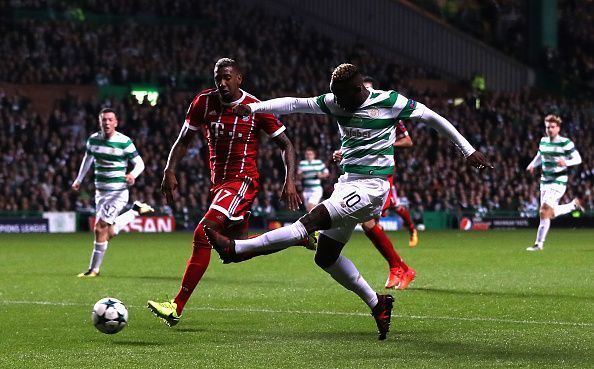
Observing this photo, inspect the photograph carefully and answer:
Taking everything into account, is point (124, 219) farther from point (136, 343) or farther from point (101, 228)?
point (136, 343)

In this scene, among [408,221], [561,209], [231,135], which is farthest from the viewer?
[561,209]

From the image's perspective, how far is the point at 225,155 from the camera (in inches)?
432

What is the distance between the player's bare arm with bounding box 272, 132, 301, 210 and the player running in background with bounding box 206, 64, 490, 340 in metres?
0.52

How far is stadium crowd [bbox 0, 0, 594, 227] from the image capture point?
3353 cm

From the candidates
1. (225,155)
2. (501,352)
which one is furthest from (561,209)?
(501,352)

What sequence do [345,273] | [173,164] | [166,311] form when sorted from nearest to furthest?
[345,273] → [166,311] → [173,164]

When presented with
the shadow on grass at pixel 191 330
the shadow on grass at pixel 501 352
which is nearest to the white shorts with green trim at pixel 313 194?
the shadow on grass at pixel 191 330

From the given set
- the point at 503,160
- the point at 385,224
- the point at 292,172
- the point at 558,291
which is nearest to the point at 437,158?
the point at 503,160

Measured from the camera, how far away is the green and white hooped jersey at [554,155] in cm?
2081

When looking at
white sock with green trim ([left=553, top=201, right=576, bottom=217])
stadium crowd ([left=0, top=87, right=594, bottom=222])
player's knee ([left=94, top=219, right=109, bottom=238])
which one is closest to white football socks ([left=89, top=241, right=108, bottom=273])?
player's knee ([left=94, top=219, right=109, bottom=238])

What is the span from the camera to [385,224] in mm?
34062

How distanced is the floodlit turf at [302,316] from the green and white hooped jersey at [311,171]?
8554 mm

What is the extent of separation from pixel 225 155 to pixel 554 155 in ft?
36.6

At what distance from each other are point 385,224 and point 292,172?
77.8 ft
